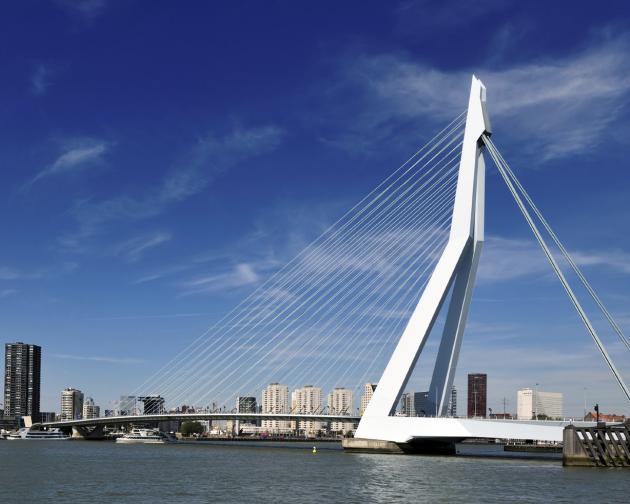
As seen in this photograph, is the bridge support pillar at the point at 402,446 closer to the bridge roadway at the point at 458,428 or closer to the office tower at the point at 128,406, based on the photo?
the bridge roadway at the point at 458,428

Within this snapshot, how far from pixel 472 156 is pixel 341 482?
60.4 ft

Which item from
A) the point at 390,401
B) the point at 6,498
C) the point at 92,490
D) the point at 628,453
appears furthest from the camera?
the point at 390,401

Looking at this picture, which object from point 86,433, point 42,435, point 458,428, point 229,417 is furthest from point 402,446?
point 42,435

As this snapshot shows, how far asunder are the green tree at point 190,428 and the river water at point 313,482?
11201cm

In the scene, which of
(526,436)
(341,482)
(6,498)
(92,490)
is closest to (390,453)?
(526,436)

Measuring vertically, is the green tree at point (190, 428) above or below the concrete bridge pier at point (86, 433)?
below

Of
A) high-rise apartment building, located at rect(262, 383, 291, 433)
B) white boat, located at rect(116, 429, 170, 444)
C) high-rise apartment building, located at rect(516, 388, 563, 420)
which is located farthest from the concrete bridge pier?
high-rise apartment building, located at rect(262, 383, 291, 433)

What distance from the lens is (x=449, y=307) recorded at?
39.8 m

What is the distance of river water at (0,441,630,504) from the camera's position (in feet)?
76.6

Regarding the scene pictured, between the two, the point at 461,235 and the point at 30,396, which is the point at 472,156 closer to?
the point at 461,235

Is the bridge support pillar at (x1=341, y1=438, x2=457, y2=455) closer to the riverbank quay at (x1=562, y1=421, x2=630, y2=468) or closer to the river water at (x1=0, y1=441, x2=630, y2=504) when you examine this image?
the river water at (x1=0, y1=441, x2=630, y2=504)

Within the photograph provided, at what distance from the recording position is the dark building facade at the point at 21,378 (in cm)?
16175

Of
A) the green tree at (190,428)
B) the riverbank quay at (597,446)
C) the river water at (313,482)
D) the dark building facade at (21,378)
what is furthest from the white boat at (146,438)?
the dark building facade at (21,378)

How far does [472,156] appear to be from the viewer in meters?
40.1
